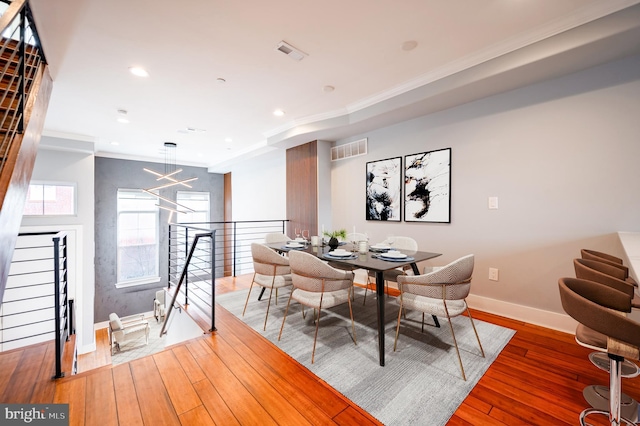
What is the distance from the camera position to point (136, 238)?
7.01 metres

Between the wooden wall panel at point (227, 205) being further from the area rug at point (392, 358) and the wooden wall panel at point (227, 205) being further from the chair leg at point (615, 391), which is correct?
the chair leg at point (615, 391)

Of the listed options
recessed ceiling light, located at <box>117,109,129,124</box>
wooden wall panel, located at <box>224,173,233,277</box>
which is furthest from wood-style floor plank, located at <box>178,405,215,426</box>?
wooden wall panel, located at <box>224,173,233,277</box>

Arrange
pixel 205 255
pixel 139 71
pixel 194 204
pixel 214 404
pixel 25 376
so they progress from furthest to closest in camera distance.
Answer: pixel 194 204, pixel 205 255, pixel 139 71, pixel 25 376, pixel 214 404

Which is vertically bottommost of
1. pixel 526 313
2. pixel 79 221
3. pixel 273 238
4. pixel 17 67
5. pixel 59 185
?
pixel 526 313

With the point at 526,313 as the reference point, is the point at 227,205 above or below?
above

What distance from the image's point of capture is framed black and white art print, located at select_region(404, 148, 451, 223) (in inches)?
132

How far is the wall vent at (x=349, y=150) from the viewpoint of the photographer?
173 inches

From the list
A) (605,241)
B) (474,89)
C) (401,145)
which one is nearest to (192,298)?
(401,145)

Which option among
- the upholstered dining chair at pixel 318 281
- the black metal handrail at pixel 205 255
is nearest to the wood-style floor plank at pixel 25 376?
the black metal handrail at pixel 205 255

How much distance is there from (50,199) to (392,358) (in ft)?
22.0

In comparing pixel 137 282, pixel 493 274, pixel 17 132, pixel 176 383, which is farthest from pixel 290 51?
pixel 137 282

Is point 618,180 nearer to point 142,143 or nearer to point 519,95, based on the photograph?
point 519,95

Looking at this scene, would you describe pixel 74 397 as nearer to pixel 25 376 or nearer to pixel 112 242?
pixel 25 376

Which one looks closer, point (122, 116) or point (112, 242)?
point (122, 116)
